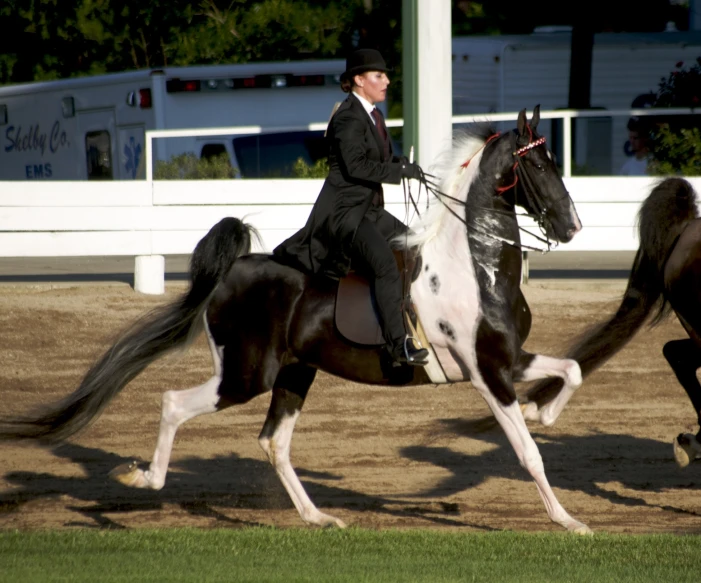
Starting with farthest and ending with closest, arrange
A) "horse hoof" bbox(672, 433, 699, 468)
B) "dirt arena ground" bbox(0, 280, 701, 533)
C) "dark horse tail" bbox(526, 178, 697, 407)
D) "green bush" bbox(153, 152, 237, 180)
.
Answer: "green bush" bbox(153, 152, 237, 180)
"dark horse tail" bbox(526, 178, 697, 407)
"horse hoof" bbox(672, 433, 699, 468)
"dirt arena ground" bbox(0, 280, 701, 533)

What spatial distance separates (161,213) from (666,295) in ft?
26.1

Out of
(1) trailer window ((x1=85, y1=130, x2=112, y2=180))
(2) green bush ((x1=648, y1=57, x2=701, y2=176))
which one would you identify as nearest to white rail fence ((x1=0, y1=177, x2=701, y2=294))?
(2) green bush ((x1=648, y1=57, x2=701, y2=176))

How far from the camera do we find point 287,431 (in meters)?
7.32

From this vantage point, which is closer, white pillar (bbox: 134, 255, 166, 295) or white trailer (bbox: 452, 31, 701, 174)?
white pillar (bbox: 134, 255, 166, 295)

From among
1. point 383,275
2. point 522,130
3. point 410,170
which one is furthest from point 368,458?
point 522,130

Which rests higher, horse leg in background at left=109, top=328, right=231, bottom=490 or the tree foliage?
the tree foliage

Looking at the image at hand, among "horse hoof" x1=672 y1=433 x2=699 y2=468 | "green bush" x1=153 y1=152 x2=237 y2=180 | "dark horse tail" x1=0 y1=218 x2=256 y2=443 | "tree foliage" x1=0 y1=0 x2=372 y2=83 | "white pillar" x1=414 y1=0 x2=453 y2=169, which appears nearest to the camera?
"dark horse tail" x1=0 y1=218 x2=256 y2=443

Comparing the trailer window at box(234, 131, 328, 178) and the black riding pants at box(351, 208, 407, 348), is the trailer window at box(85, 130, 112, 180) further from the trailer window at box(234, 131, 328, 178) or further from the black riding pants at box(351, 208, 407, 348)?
the black riding pants at box(351, 208, 407, 348)

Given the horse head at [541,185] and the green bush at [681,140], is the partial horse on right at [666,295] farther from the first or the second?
the green bush at [681,140]

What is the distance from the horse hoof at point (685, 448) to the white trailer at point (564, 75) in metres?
14.7

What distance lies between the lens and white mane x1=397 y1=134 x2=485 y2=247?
272 inches

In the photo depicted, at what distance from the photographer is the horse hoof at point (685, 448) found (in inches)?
305

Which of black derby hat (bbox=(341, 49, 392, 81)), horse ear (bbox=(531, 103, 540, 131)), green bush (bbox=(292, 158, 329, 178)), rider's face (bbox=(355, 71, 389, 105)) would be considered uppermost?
black derby hat (bbox=(341, 49, 392, 81))

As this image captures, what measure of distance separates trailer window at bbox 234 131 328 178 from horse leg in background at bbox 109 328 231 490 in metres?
10.0
